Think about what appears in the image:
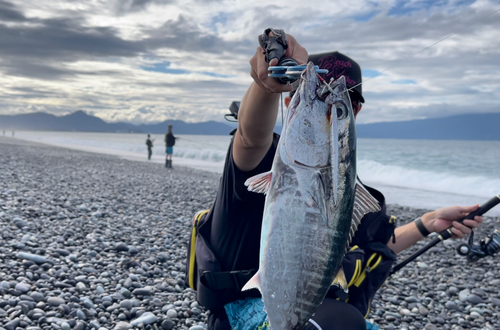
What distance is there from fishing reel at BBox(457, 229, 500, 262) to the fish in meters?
4.19

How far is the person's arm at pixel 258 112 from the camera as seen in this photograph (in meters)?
1.83

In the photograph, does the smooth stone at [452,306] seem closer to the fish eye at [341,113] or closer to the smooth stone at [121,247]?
the smooth stone at [121,247]

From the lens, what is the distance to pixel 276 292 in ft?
5.53

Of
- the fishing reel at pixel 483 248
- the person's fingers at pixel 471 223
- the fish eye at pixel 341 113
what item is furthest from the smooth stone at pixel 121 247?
the fish eye at pixel 341 113

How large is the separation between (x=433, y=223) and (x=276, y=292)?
2856mm

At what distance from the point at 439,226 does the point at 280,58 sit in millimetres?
3032

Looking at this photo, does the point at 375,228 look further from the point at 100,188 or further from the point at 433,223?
the point at 100,188

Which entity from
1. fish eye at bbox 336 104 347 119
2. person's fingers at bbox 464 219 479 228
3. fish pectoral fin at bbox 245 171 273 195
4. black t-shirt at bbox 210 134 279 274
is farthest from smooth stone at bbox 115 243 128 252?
fish eye at bbox 336 104 347 119

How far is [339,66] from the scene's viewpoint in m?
2.85

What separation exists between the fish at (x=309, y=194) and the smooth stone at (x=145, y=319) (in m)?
Answer: 2.94

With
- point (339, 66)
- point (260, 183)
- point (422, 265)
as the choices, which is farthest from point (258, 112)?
point (422, 265)

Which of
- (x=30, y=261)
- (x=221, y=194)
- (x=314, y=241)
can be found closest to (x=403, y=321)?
(x=221, y=194)

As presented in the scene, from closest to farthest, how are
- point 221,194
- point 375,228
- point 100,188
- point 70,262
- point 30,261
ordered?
point 221,194 → point 375,228 → point 30,261 → point 70,262 → point 100,188

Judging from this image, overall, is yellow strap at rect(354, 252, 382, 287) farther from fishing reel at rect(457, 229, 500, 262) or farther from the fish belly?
fishing reel at rect(457, 229, 500, 262)
